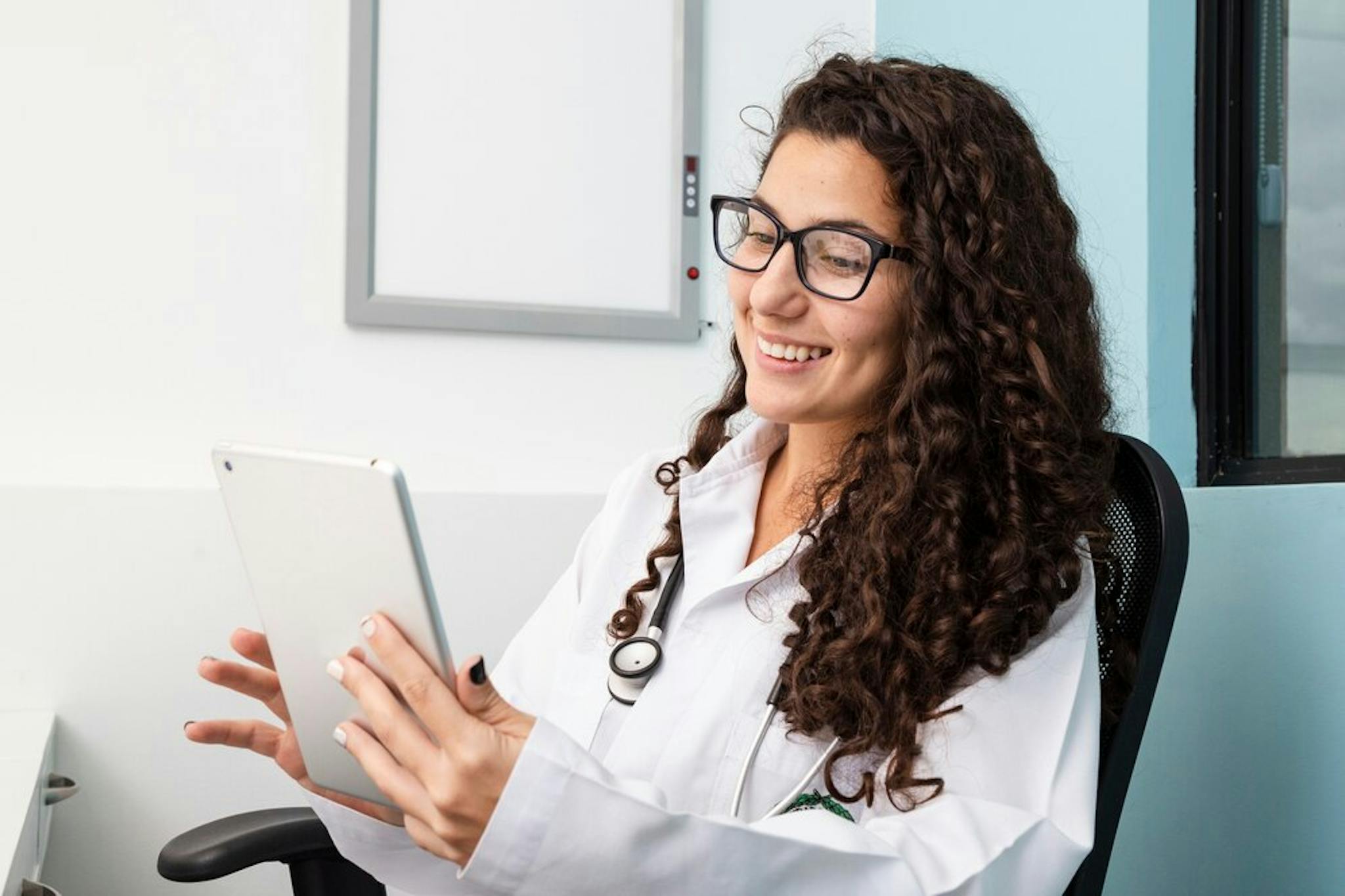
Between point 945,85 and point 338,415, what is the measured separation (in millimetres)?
1256

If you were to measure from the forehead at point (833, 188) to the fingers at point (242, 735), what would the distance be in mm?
685

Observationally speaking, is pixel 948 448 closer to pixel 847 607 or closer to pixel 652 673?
pixel 847 607

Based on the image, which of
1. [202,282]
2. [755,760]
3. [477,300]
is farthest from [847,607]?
[202,282]

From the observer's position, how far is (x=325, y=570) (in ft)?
2.85

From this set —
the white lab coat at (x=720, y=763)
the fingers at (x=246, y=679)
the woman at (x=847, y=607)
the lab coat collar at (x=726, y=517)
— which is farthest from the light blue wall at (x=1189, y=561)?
the fingers at (x=246, y=679)

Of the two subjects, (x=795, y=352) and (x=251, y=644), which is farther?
(x=795, y=352)

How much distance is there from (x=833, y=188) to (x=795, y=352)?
165mm

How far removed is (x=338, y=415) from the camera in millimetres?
2123

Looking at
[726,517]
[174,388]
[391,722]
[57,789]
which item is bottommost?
[57,789]

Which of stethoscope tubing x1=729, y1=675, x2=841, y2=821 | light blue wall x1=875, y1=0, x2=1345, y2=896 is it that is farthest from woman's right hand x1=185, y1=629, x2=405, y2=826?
light blue wall x1=875, y1=0, x2=1345, y2=896

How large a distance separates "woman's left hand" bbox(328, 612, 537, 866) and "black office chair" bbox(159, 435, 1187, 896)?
475mm

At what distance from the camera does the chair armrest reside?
121 cm

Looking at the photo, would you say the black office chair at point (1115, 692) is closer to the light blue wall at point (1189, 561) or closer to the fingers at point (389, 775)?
the light blue wall at point (1189, 561)

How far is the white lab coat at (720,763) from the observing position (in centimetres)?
81
